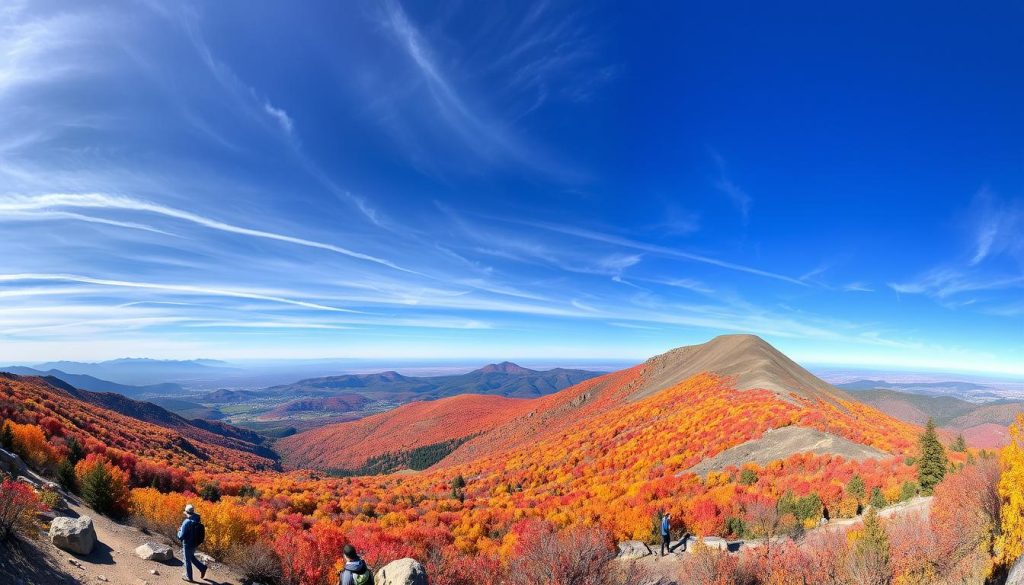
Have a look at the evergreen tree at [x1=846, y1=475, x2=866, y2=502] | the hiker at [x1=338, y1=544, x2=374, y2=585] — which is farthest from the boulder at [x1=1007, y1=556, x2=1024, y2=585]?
the hiker at [x1=338, y1=544, x2=374, y2=585]

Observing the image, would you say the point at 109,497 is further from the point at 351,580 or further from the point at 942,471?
the point at 942,471

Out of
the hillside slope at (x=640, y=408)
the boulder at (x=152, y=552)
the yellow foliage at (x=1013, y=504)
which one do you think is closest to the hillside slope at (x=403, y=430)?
the hillside slope at (x=640, y=408)

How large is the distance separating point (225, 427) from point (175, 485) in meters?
205

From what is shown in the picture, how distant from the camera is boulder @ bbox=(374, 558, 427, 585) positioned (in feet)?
30.8

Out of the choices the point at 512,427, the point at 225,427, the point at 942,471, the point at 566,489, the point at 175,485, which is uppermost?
the point at 942,471

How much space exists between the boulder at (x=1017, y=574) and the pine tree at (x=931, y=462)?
308 inches

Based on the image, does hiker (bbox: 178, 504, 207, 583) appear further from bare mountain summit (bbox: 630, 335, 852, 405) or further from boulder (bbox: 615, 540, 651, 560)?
bare mountain summit (bbox: 630, 335, 852, 405)

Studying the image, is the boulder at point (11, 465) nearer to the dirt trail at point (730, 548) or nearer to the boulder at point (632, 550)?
the dirt trail at point (730, 548)

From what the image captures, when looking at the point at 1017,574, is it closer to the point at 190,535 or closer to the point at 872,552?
the point at 872,552

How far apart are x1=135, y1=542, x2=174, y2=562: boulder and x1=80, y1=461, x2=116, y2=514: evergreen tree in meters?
4.72

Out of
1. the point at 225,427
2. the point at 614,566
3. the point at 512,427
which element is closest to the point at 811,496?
the point at 614,566

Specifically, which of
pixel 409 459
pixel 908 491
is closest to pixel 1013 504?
pixel 908 491

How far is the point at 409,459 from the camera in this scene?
10981 cm

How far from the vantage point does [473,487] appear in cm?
4306
